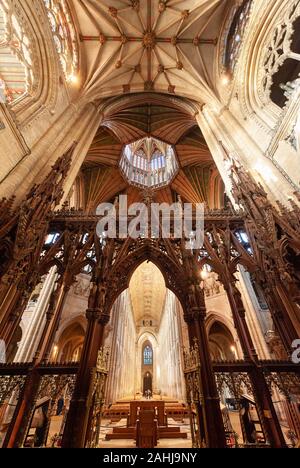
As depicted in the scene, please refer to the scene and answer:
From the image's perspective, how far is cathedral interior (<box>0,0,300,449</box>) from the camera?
365 centimetres

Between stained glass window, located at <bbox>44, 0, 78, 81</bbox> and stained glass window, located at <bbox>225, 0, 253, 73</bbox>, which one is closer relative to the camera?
stained glass window, located at <bbox>44, 0, 78, 81</bbox>

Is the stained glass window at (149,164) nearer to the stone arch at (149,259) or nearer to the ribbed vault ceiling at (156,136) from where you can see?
the ribbed vault ceiling at (156,136)

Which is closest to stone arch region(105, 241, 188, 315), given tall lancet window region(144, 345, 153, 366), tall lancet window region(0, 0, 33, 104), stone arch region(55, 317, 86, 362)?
tall lancet window region(0, 0, 33, 104)

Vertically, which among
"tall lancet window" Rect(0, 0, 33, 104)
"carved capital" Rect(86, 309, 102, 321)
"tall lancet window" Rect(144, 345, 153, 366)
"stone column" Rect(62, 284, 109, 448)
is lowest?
"stone column" Rect(62, 284, 109, 448)

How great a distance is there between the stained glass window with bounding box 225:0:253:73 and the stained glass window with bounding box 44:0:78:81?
7.92 m

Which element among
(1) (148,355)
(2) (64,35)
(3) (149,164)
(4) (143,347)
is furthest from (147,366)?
(2) (64,35)

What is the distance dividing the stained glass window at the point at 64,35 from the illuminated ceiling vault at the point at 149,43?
757 mm

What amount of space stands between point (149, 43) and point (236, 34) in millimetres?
4872

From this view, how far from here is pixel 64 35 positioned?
10469 mm

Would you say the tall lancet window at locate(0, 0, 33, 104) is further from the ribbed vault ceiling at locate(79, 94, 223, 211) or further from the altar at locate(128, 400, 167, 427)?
the altar at locate(128, 400, 167, 427)

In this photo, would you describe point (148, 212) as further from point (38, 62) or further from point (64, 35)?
point (64, 35)

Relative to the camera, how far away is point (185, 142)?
17297mm

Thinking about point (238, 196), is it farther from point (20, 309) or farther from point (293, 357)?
point (20, 309)
